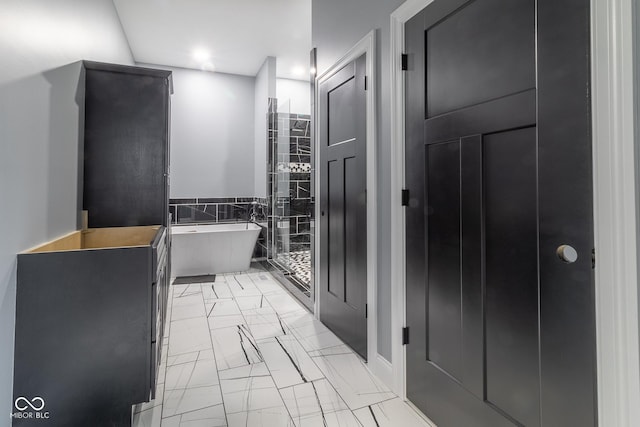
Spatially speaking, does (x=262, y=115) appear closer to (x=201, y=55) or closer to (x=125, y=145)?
(x=201, y=55)

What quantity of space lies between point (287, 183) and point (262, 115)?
3.82 ft

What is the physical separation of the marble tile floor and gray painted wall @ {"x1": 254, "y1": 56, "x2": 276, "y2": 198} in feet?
7.71

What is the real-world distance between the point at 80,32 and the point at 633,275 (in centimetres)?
301

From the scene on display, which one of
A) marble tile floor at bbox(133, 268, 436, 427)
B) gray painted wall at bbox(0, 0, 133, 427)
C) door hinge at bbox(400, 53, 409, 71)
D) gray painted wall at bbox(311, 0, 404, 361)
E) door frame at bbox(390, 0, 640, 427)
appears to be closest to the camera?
door frame at bbox(390, 0, 640, 427)

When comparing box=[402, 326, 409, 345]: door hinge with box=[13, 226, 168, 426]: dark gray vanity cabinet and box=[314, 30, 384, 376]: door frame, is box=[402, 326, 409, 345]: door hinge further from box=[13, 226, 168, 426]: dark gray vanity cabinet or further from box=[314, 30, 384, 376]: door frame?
box=[13, 226, 168, 426]: dark gray vanity cabinet

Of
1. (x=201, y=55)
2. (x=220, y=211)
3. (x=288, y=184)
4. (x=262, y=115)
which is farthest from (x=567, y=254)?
(x=201, y=55)

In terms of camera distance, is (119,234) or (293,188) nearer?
(119,234)

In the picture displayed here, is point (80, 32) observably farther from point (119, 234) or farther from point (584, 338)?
point (584, 338)

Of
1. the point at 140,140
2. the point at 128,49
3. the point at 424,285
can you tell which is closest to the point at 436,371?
the point at 424,285

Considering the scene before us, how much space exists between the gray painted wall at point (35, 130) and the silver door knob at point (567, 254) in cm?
194

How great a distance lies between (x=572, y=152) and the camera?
102 centimetres

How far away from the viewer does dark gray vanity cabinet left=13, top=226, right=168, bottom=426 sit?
1.35 metres

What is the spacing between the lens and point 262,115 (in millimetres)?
4934

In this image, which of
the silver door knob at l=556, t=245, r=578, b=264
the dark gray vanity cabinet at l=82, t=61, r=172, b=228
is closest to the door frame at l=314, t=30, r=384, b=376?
→ the silver door knob at l=556, t=245, r=578, b=264
